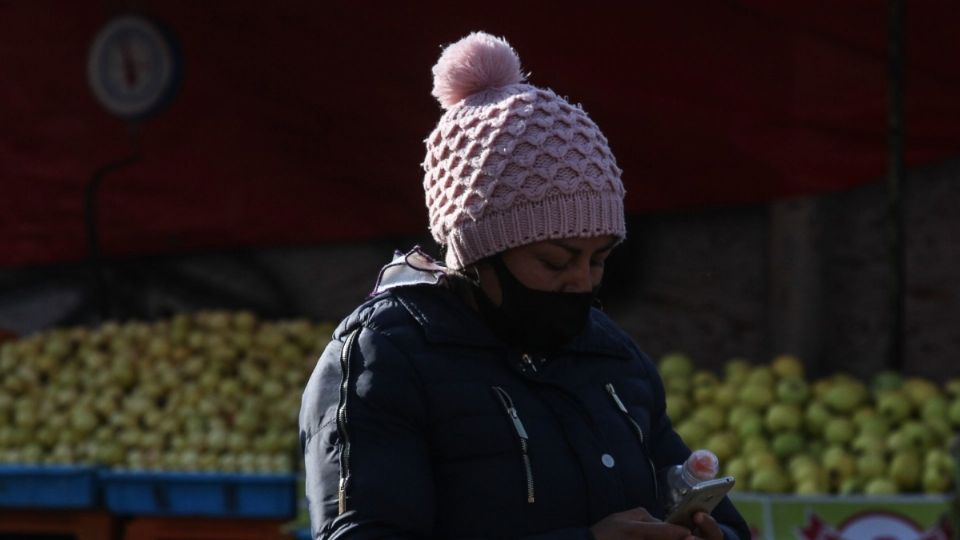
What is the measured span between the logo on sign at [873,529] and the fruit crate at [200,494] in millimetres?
1655

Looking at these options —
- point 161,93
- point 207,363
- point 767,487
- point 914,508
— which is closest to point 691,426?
point 767,487

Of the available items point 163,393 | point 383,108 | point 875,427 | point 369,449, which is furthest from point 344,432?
point 163,393

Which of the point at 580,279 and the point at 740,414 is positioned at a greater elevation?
the point at 580,279

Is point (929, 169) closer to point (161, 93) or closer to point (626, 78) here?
point (626, 78)

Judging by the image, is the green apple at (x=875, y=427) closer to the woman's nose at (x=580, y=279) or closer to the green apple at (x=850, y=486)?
the green apple at (x=850, y=486)

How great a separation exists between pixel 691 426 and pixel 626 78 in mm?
1216

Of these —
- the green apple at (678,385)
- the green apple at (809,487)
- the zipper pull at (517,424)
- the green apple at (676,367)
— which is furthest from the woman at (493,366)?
the green apple at (676,367)

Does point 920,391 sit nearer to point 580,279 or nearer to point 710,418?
point 710,418

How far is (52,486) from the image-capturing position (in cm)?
Result: 505

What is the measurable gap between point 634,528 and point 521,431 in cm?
18

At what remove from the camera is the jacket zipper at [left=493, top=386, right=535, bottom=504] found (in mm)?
1778

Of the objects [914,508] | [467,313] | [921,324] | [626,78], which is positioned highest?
[626,78]

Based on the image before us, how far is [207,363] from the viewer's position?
18.7 feet

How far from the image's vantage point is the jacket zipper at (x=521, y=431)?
5.83ft
